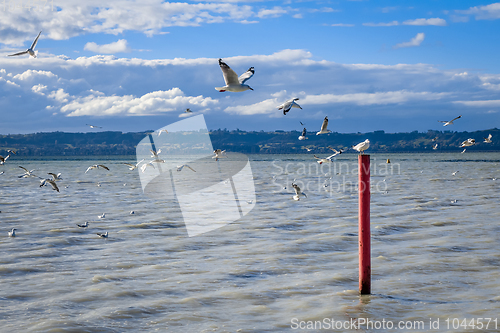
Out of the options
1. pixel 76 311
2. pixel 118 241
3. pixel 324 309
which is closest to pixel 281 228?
pixel 118 241

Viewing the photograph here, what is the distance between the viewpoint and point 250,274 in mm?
10453

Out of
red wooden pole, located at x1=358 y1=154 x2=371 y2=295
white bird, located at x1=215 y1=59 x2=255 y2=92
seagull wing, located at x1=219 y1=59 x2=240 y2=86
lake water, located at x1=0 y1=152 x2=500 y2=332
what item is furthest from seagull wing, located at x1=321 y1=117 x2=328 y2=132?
red wooden pole, located at x1=358 y1=154 x2=371 y2=295

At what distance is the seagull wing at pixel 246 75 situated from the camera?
44.1 feet

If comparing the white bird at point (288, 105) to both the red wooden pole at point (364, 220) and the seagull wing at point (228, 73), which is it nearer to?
the seagull wing at point (228, 73)

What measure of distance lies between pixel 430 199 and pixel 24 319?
22.0 metres

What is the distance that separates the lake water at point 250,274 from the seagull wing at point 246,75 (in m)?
5.03

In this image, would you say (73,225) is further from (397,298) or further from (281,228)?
(397,298)

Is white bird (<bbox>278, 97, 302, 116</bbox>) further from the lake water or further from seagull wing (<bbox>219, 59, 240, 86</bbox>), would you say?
the lake water

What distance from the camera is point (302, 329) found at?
24.2ft

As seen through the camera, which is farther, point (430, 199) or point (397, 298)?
point (430, 199)

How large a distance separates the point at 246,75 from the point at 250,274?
6413mm
